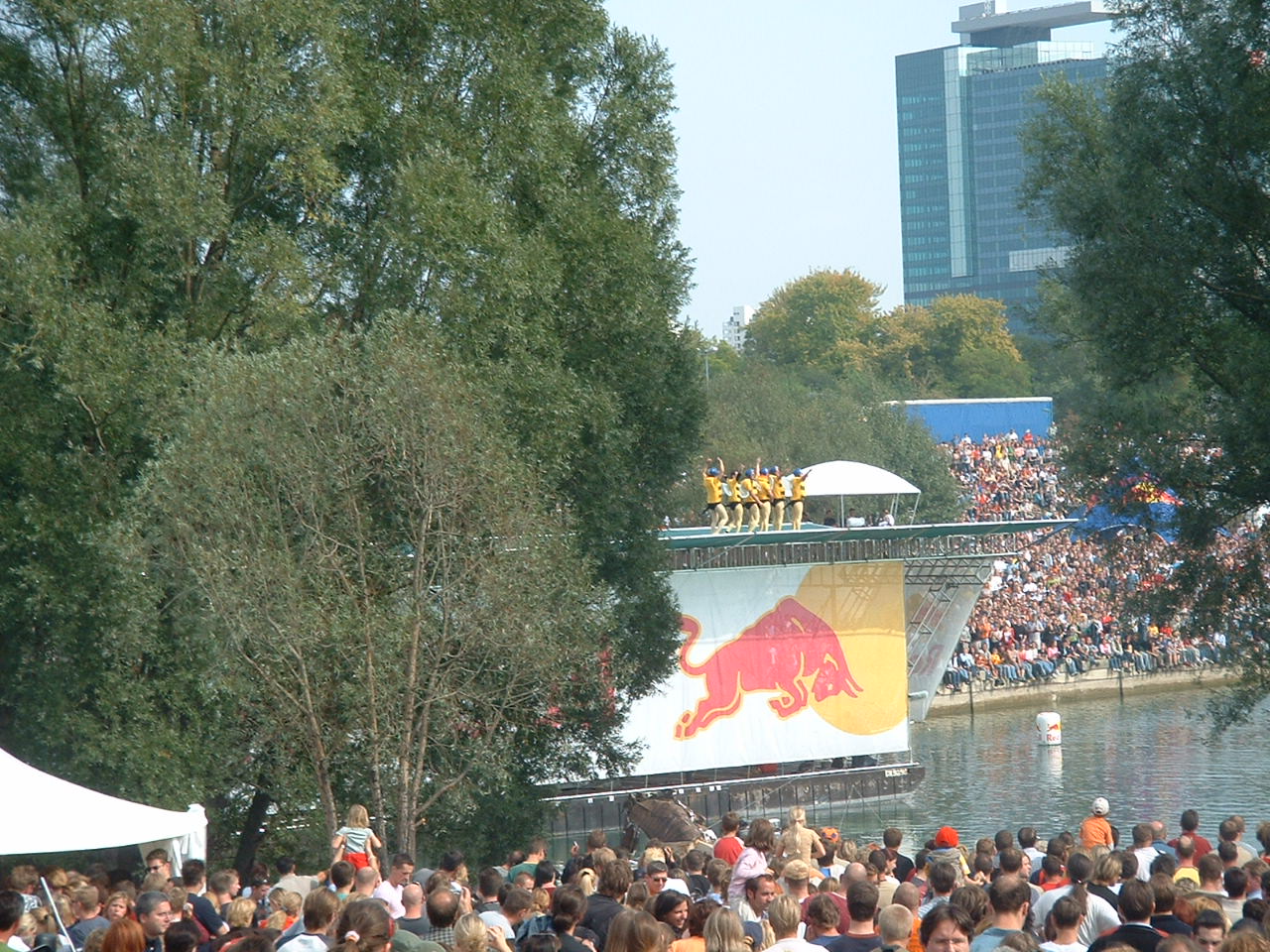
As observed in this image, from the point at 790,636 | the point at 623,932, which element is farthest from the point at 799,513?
the point at 623,932

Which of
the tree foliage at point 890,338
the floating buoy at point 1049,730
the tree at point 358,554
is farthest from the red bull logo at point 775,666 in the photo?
the tree foliage at point 890,338

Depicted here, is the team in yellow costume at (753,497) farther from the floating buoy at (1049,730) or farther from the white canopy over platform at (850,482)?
the floating buoy at (1049,730)

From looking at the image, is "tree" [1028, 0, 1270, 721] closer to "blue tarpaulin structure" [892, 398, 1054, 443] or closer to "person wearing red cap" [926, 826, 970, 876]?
"person wearing red cap" [926, 826, 970, 876]

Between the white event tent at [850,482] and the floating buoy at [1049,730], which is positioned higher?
the white event tent at [850,482]

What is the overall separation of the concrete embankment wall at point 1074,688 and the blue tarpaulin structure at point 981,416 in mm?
18691

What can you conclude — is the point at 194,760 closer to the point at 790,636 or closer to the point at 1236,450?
the point at 1236,450

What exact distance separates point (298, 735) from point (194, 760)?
1.56m

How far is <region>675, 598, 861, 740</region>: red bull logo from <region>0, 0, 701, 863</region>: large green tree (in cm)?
1087

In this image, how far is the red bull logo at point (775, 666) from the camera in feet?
98.8

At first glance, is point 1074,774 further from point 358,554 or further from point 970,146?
point 970,146

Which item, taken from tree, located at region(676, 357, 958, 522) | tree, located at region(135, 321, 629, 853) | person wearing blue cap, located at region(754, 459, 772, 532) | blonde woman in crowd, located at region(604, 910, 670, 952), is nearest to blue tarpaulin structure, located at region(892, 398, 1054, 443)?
tree, located at region(676, 357, 958, 522)

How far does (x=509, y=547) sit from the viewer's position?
14883 millimetres

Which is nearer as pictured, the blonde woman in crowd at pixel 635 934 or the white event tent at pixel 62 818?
the blonde woman in crowd at pixel 635 934

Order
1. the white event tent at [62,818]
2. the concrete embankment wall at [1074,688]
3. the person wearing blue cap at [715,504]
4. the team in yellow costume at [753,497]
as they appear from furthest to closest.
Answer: the concrete embankment wall at [1074,688] → the team in yellow costume at [753,497] → the person wearing blue cap at [715,504] → the white event tent at [62,818]
